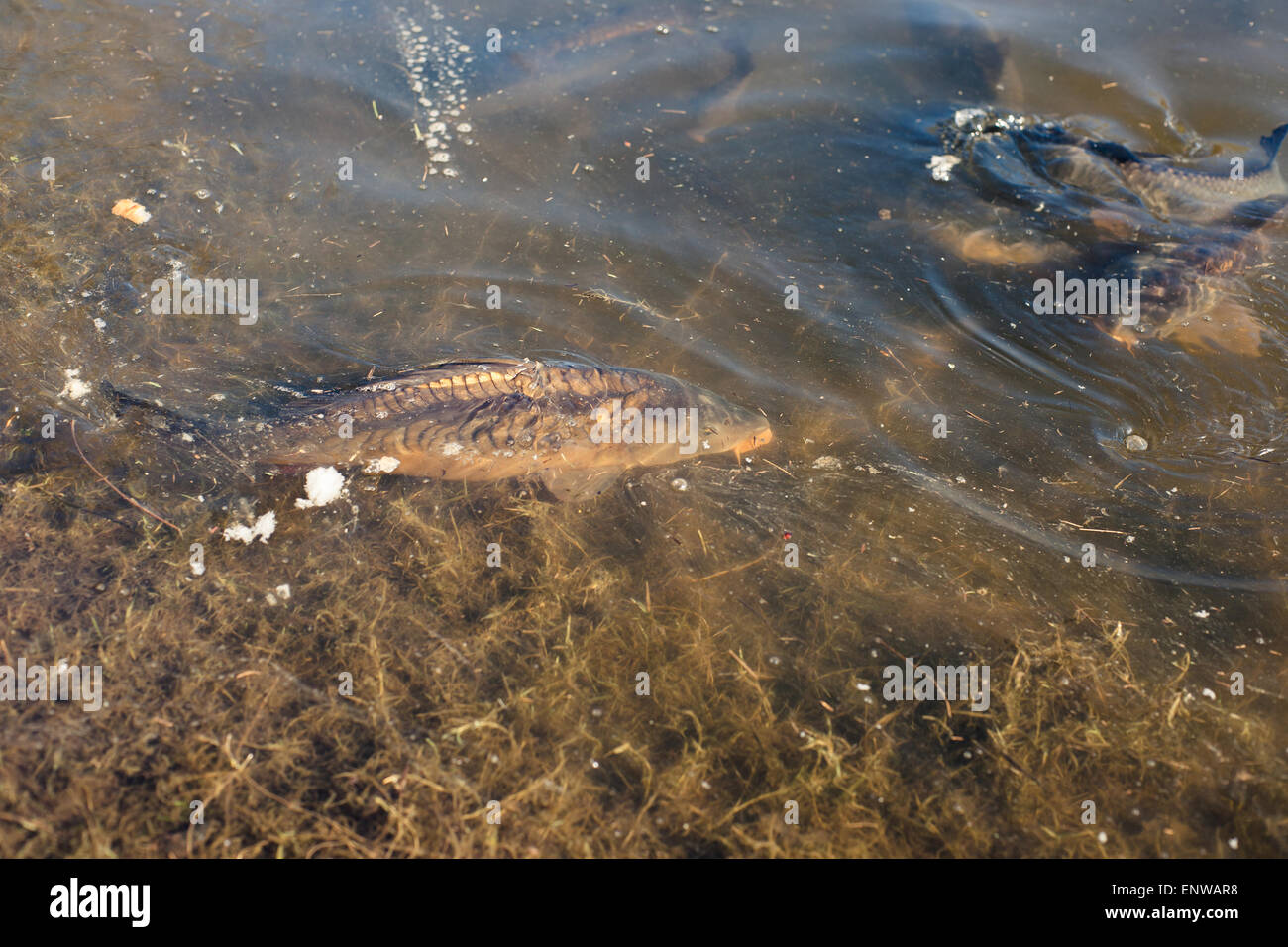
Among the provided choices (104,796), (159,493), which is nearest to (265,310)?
(159,493)

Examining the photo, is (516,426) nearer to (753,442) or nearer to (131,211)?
(753,442)

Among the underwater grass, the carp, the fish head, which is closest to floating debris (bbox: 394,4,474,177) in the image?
the carp

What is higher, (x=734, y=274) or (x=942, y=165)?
(x=942, y=165)

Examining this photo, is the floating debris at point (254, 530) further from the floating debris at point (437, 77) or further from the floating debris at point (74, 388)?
the floating debris at point (437, 77)

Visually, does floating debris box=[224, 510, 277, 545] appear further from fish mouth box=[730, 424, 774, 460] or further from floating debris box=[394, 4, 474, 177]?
floating debris box=[394, 4, 474, 177]

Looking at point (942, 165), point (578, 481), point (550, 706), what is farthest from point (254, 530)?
point (942, 165)
